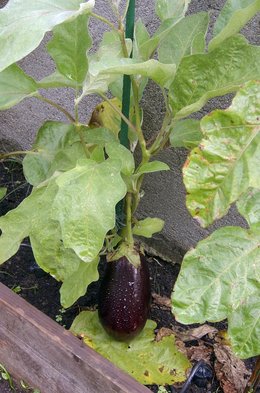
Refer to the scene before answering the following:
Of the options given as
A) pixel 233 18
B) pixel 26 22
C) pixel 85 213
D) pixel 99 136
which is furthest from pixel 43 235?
pixel 233 18

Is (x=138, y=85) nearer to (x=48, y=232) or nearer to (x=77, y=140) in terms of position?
(x=77, y=140)

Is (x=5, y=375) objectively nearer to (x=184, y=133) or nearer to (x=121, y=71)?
(x=184, y=133)

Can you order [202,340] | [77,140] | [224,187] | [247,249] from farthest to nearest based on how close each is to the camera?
[202,340] → [77,140] → [247,249] → [224,187]

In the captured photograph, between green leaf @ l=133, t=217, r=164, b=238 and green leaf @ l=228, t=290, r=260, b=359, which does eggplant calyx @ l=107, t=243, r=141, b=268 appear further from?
green leaf @ l=228, t=290, r=260, b=359

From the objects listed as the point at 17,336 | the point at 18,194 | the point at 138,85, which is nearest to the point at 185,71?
the point at 138,85

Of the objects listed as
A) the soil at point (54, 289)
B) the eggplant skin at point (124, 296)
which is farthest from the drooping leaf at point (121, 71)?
the soil at point (54, 289)

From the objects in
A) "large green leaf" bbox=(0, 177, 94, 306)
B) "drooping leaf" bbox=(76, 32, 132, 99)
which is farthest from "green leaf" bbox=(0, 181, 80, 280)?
"drooping leaf" bbox=(76, 32, 132, 99)
